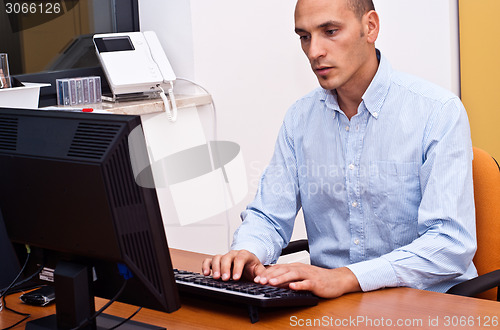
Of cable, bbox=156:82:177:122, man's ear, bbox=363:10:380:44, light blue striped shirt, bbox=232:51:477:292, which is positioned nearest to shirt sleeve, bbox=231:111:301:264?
light blue striped shirt, bbox=232:51:477:292

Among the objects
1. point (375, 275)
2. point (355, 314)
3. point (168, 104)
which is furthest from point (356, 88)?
point (168, 104)

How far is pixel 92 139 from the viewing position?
1.05 meters

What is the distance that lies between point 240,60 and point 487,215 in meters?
1.56

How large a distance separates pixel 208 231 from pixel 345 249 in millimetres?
1349

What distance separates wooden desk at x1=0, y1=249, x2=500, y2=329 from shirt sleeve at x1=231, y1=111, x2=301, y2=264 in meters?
0.43

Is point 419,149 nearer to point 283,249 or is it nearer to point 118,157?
point 283,249

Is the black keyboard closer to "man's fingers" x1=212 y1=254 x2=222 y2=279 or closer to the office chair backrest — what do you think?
"man's fingers" x1=212 y1=254 x2=222 y2=279

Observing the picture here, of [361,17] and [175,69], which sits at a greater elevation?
[361,17]

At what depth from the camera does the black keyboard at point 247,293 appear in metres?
1.22

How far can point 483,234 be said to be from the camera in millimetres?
1619

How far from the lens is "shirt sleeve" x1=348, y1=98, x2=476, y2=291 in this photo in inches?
57.4

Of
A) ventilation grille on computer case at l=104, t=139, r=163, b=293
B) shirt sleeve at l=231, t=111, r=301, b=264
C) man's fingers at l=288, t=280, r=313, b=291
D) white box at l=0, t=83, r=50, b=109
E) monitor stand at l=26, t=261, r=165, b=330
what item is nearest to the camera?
ventilation grille on computer case at l=104, t=139, r=163, b=293

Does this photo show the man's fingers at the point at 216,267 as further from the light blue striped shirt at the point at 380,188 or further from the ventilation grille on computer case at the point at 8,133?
the ventilation grille on computer case at the point at 8,133

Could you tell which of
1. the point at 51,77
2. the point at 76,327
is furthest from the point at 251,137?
the point at 76,327
